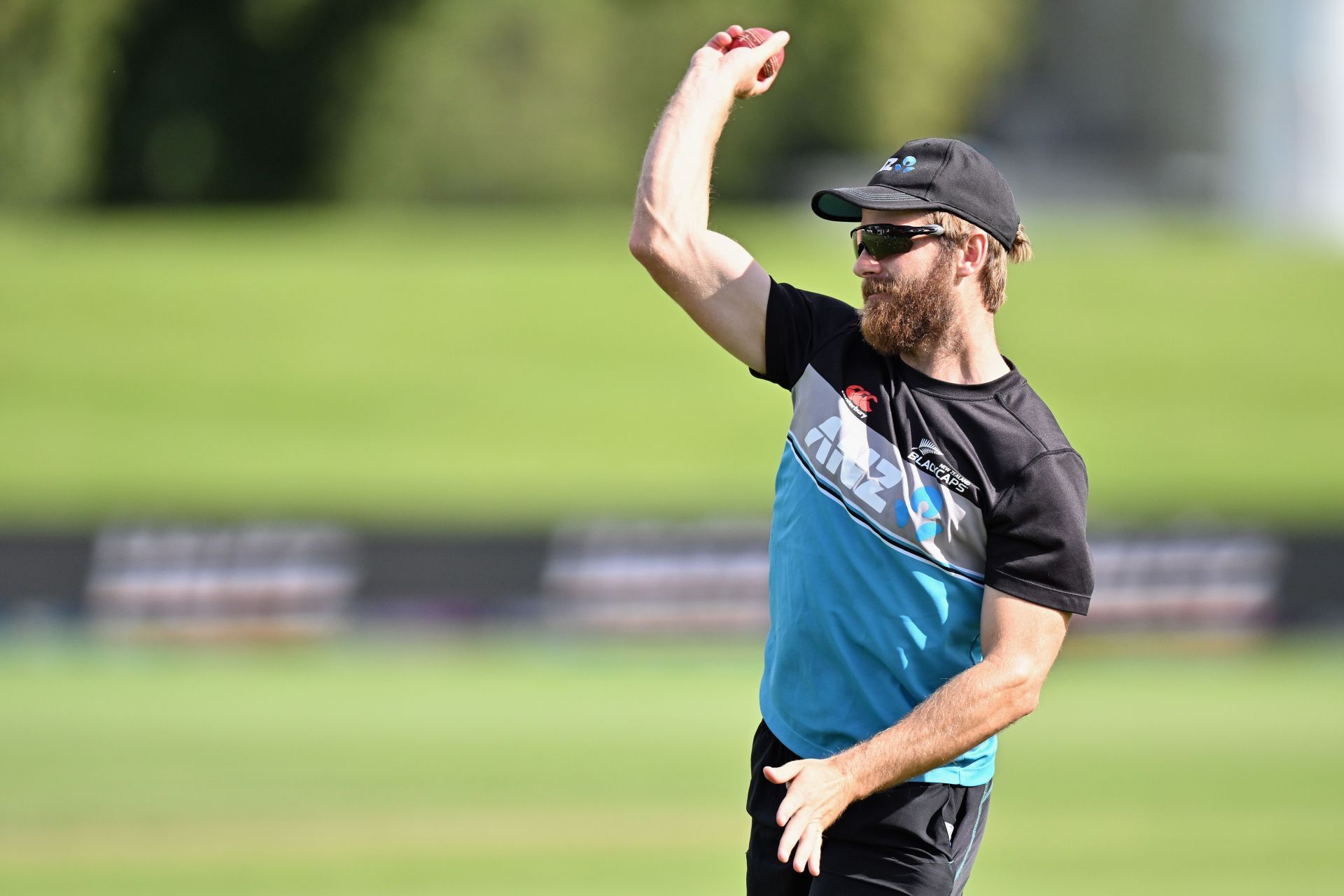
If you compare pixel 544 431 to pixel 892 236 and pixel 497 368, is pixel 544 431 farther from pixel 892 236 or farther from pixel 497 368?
pixel 892 236

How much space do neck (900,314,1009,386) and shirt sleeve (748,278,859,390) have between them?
0.23 m

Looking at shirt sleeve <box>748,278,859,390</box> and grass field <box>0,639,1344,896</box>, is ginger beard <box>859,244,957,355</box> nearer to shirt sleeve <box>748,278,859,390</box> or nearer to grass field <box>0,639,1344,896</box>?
shirt sleeve <box>748,278,859,390</box>

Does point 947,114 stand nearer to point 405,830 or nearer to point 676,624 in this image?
point 676,624

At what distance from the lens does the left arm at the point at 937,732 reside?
365cm

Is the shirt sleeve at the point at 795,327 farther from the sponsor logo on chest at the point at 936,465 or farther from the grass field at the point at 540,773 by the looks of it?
the grass field at the point at 540,773

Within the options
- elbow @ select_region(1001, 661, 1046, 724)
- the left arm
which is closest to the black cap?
the left arm

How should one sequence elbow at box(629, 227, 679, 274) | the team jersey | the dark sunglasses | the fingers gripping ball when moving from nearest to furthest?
the team jersey < the dark sunglasses < elbow at box(629, 227, 679, 274) < the fingers gripping ball

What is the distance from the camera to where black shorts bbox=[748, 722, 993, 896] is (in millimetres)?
3928

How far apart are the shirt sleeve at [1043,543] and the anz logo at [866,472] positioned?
16 cm

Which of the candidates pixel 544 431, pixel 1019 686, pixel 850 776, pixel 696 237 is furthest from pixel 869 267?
pixel 544 431

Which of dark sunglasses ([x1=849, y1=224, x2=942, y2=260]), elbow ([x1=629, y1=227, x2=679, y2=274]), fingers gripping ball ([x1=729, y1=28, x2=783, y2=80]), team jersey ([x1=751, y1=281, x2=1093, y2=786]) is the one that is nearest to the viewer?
team jersey ([x1=751, y1=281, x2=1093, y2=786])

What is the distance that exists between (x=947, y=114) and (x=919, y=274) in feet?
133

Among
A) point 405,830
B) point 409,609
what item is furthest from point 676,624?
point 405,830

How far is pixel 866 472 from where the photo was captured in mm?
3930
